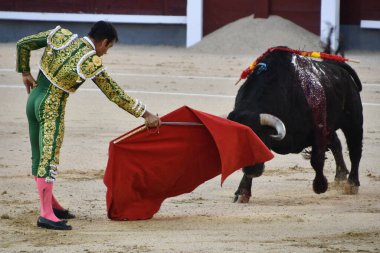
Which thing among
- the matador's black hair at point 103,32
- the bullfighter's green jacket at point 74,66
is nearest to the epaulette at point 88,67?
the bullfighter's green jacket at point 74,66

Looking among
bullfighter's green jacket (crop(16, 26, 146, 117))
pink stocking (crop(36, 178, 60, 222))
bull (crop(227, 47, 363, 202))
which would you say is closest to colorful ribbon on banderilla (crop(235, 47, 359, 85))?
bull (crop(227, 47, 363, 202))

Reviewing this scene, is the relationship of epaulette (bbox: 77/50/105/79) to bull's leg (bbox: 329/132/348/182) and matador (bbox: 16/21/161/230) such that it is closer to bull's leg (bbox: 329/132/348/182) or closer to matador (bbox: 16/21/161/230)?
matador (bbox: 16/21/161/230)

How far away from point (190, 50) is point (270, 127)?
28.7 feet

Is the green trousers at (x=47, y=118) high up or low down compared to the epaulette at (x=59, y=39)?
down

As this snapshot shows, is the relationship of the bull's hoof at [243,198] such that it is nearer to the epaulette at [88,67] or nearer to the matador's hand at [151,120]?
the matador's hand at [151,120]

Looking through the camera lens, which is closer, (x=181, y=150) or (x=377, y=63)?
(x=181, y=150)

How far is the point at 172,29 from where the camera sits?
15.1 metres

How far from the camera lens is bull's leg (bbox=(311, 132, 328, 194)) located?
602 cm

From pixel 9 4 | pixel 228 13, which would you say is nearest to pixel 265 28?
pixel 228 13

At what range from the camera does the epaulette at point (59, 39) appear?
15.9ft

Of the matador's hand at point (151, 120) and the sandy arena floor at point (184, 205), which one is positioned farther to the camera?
the matador's hand at point (151, 120)

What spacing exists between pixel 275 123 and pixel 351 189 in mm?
887

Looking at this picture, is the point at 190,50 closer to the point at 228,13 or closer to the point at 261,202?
the point at 228,13

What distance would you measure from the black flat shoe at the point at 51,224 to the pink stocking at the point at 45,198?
0.02 metres
